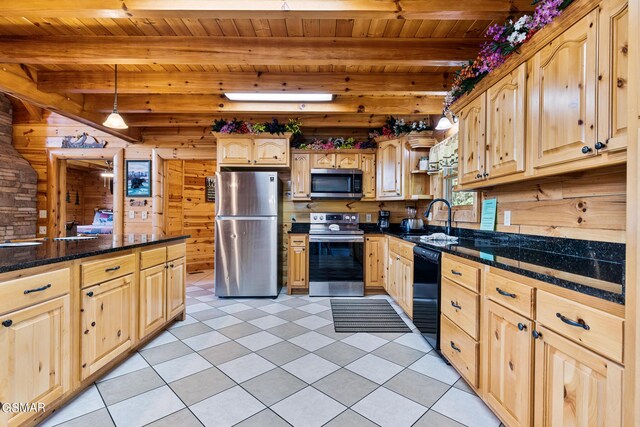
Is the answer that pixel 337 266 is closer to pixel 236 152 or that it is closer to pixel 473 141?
pixel 236 152

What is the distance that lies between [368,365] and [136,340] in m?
1.81

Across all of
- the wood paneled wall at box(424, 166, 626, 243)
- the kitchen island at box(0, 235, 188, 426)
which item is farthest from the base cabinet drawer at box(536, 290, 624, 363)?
the kitchen island at box(0, 235, 188, 426)

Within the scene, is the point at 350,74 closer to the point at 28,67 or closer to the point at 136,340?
the point at 136,340

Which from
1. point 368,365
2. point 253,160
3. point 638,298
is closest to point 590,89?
point 638,298

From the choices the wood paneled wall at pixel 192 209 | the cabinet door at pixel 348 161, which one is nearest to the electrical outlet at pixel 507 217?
the cabinet door at pixel 348 161

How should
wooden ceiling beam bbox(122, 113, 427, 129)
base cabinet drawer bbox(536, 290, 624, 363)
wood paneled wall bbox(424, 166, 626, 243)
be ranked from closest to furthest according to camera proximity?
base cabinet drawer bbox(536, 290, 624, 363) → wood paneled wall bbox(424, 166, 626, 243) → wooden ceiling beam bbox(122, 113, 427, 129)

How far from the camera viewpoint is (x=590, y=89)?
1.32 meters

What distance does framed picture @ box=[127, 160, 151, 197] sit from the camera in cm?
457

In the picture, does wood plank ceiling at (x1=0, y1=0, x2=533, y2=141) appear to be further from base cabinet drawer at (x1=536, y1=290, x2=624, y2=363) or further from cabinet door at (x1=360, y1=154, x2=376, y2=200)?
base cabinet drawer at (x1=536, y1=290, x2=624, y2=363)

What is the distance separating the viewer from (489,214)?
2.52 meters

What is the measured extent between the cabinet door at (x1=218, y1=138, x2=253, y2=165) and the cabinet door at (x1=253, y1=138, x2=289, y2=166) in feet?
0.28

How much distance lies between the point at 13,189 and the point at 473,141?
19.9 ft

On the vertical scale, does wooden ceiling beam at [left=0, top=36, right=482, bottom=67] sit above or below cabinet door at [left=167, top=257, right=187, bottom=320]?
above

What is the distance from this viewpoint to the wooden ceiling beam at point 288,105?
3584 mm
